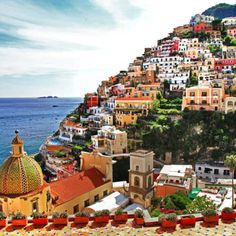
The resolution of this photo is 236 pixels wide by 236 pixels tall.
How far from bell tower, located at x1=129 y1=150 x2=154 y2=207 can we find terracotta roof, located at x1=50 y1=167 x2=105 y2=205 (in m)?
4.67

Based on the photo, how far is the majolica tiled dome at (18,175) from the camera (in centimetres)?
2370

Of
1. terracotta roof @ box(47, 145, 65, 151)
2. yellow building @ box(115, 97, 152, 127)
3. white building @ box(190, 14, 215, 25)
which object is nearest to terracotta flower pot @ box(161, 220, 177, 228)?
yellow building @ box(115, 97, 152, 127)

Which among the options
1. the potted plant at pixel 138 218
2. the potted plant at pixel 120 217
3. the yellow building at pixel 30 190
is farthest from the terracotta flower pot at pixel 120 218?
the yellow building at pixel 30 190

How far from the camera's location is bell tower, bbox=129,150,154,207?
35594 mm

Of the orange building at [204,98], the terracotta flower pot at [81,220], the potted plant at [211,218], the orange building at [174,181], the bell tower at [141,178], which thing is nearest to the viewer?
the potted plant at [211,218]

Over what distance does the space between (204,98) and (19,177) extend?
50.4m

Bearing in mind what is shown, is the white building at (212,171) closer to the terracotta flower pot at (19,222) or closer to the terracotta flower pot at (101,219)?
the terracotta flower pot at (101,219)

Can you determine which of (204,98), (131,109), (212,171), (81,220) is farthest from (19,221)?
(131,109)

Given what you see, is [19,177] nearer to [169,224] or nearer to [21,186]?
[21,186]

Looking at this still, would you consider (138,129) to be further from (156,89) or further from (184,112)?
(156,89)

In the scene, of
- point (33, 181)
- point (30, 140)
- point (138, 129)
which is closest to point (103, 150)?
point (138, 129)

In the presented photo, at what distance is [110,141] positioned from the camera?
5947 cm

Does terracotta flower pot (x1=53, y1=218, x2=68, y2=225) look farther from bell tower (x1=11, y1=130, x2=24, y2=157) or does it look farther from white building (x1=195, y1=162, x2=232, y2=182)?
white building (x1=195, y1=162, x2=232, y2=182)

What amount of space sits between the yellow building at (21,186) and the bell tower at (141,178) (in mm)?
13587
